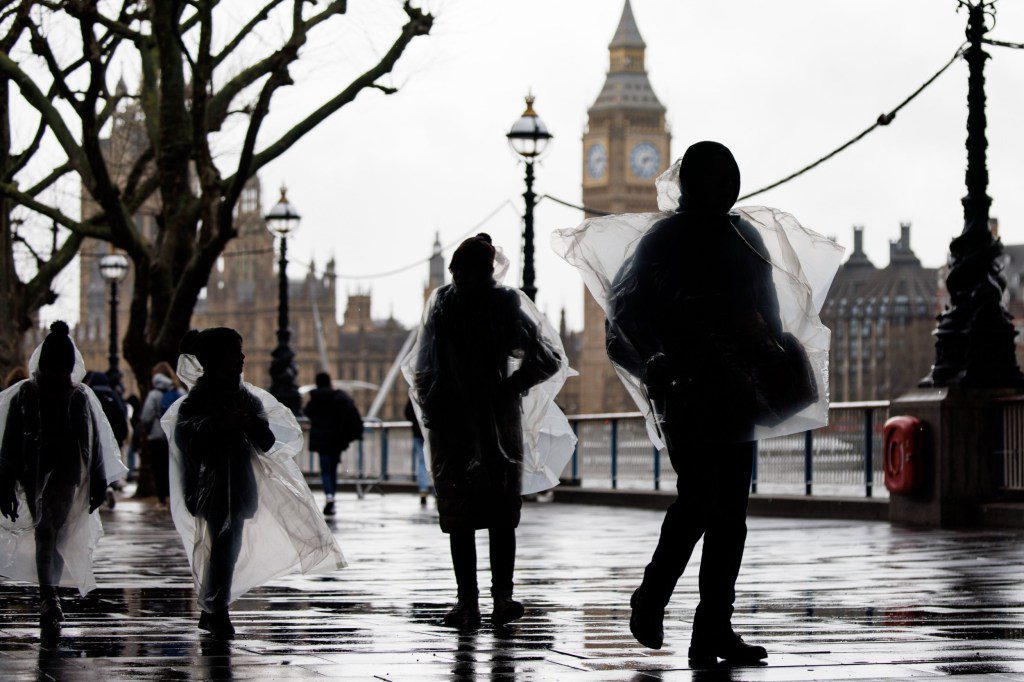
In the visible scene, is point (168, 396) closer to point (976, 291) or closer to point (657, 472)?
point (657, 472)

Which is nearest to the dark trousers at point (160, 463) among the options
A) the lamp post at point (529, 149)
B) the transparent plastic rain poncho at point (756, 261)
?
the lamp post at point (529, 149)

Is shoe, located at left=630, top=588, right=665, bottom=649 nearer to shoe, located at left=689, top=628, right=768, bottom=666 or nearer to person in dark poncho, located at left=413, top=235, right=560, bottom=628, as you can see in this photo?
shoe, located at left=689, top=628, right=768, bottom=666

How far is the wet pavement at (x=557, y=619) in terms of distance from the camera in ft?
23.2

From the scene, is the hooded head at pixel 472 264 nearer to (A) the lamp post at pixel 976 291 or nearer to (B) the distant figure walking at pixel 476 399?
(B) the distant figure walking at pixel 476 399

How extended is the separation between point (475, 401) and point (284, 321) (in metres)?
29.4

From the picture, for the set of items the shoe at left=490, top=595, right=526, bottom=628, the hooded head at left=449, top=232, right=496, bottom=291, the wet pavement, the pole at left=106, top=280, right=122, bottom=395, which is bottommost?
the wet pavement

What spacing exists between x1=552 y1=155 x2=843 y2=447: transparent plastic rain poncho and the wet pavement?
90cm

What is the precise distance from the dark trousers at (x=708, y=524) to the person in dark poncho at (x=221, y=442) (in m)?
2.37

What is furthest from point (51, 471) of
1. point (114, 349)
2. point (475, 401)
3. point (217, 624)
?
point (114, 349)

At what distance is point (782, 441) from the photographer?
22031 mm

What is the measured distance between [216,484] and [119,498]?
20468mm

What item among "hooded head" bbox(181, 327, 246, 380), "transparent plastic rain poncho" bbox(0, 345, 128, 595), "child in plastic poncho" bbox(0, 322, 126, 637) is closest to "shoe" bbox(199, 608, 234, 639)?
"hooded head" bbox(181, 327, 246, 380)

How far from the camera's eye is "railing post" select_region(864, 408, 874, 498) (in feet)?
66.4

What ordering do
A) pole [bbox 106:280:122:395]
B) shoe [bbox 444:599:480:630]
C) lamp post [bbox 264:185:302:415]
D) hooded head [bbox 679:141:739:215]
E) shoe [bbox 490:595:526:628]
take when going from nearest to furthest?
hooded head [bbox 679:141:739:215] → shoe [bbox 490:595:526:628] → shoe [bbox 444:599:480:630] → lamp post [bbox 264:185:302:415] → pole [bbox 106:280:122:395]
